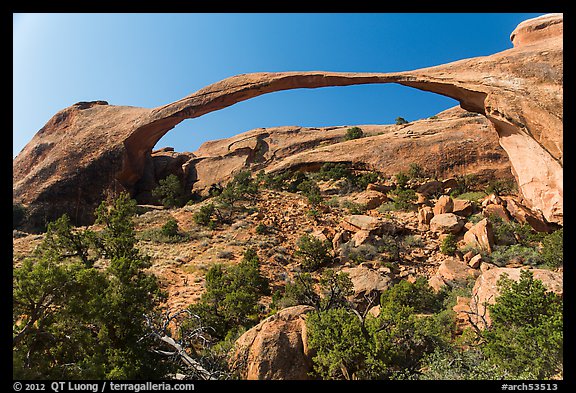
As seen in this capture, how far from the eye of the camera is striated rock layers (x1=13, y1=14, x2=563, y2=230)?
739 cm

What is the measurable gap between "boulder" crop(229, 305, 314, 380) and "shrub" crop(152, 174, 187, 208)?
1586 centimetres

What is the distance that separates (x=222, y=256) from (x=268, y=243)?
2072 millimetres

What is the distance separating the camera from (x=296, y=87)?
1312cm

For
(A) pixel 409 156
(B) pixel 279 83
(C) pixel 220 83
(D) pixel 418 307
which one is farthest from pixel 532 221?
(C) pixel 220 83

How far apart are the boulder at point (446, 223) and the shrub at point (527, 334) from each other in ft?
24.5

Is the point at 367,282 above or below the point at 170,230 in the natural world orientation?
below

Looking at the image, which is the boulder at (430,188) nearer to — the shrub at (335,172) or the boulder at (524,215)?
the boulder at (524,215)

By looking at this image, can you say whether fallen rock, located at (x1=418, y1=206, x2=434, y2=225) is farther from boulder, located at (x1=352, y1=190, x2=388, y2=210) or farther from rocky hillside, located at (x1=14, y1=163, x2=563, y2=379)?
boulder, located at (x1=352, y1=190, x2=388, y2=210)

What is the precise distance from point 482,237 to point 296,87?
967 centimetres

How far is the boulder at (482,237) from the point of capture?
36.3 feet

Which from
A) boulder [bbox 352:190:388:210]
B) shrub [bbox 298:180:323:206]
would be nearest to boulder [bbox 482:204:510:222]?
boulder [bbox 352:190:388:210]

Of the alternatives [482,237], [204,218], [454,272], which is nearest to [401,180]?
[482,237]

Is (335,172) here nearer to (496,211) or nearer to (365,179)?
(365,179)

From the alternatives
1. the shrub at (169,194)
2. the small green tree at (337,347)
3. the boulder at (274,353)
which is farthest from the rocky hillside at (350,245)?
the shrub at (169,194)
